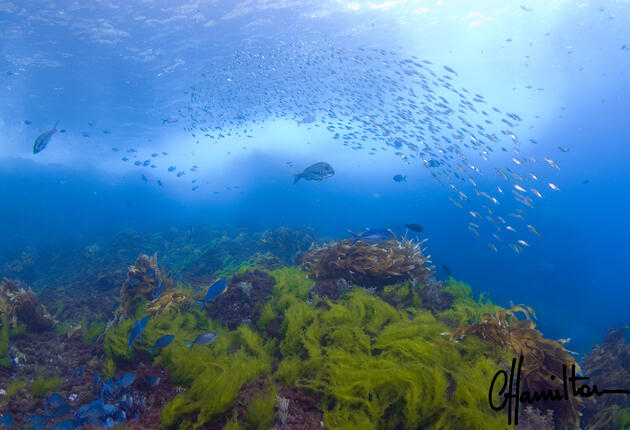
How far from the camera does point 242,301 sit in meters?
5.96

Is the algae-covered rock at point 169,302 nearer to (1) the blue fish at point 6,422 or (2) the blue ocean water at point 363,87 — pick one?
(1) the blue fish at point 6,422

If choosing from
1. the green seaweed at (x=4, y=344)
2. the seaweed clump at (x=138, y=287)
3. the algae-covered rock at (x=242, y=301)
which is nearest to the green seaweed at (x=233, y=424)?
the algae-covered rock at (x=242, y=301)

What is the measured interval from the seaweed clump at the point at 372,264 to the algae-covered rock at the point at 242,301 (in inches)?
59.6

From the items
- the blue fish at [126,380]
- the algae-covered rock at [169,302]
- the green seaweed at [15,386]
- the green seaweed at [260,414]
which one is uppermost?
the green seaweed at [260,414]

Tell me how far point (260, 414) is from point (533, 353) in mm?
3667

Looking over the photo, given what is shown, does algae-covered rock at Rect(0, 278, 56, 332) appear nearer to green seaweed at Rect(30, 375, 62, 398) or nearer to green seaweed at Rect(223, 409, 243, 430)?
green seaweed at Rect(30, 375, 62, 398)

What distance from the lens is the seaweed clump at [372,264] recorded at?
21.2ft

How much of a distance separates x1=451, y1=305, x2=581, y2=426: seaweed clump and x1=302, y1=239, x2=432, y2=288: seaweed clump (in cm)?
256

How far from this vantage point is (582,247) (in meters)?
37.1

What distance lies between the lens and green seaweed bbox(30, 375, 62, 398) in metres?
3.67

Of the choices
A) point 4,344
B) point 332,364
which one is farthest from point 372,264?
point 4,344

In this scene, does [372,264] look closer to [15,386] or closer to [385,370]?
[385,370]

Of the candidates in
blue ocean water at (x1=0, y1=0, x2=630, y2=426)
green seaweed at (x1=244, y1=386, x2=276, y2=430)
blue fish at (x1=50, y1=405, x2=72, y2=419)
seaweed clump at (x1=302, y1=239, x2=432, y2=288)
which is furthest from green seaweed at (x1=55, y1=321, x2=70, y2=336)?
blue ocean water at (x1=0, y1=0, x2=630, y2=426)

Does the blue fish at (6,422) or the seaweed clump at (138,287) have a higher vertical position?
the blue fish at (6,422)
